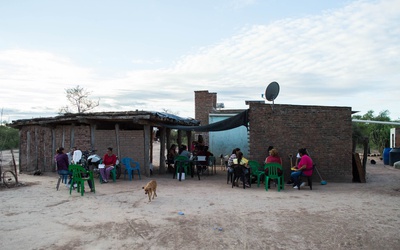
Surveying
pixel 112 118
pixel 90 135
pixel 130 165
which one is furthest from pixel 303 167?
pixel 90 135

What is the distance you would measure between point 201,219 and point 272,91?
6516 millimetres

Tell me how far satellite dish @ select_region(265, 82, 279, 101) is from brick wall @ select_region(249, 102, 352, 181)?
1.19 ft

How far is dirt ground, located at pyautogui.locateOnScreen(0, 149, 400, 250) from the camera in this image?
5188 millimetres

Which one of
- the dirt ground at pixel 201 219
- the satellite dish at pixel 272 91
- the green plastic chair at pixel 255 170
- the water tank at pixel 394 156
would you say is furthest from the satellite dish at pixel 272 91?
the water tank at pixel 394 156

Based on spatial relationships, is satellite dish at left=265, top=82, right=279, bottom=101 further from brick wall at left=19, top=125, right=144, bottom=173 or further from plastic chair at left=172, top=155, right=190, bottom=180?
brick wall at left=19, top=125, right=144, bottom=173

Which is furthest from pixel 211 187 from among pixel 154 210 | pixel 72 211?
pixel 72 211

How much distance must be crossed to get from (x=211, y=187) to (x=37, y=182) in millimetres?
6312

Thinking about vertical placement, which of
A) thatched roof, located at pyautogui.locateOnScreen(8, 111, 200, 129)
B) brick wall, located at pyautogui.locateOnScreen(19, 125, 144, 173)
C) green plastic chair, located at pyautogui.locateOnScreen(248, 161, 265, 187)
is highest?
thatched roof, located at pyautogui.locateOnScreen(8, 111, 200, 129)

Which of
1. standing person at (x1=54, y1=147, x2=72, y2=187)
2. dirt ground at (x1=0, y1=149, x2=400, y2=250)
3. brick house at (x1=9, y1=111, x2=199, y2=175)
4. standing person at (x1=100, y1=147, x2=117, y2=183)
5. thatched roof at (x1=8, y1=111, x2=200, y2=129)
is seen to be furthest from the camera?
brick house at (x1=9, y1=111, x2=199, y2=175)

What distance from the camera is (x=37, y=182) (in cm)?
1179

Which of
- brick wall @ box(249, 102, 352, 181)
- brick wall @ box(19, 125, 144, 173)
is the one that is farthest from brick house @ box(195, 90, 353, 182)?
brick wall @ box(19, 125, 144, 173)

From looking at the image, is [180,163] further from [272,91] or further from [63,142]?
[63,142]

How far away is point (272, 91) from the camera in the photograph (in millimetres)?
11656

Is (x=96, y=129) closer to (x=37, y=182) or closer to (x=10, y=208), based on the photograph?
(x=37, y=182)
